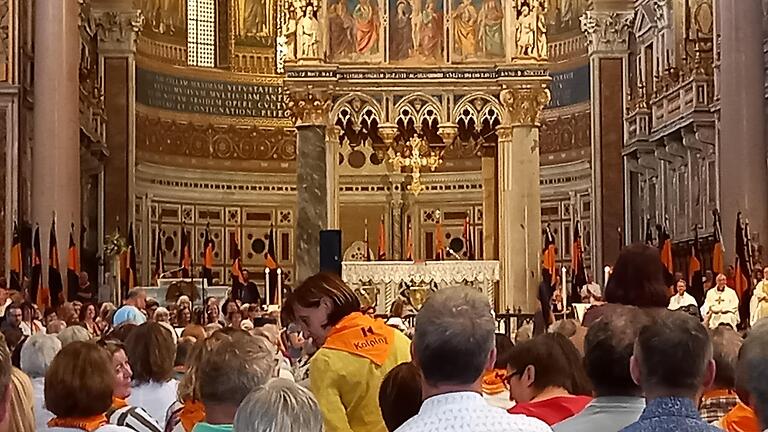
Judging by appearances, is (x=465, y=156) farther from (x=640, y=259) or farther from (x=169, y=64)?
(x=640, y=259)

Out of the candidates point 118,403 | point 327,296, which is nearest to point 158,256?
point 118,403

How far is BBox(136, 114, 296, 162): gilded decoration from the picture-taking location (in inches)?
1368

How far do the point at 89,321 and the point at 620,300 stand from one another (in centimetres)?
1082

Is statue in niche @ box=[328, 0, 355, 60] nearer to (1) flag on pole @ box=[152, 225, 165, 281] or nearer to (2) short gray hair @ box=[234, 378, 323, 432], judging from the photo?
(1) flag on pole @ box=[152, 225, 165, 281]

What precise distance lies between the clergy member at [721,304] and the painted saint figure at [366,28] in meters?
10.5

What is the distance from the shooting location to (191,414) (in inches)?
250

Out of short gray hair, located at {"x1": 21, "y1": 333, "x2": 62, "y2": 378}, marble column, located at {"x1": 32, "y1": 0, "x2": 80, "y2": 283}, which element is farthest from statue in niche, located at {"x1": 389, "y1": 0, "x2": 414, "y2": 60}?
short gray hair, located at {"x1": 21, "y1": 333, "x2": 62, "y2": 378}

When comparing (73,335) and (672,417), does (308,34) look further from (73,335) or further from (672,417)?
(672,417)

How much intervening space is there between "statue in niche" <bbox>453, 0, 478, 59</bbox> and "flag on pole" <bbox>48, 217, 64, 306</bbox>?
9578mm

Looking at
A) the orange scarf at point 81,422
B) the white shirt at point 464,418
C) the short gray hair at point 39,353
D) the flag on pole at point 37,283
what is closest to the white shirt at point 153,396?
the short gray hair at point 39,353

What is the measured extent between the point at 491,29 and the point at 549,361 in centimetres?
2353

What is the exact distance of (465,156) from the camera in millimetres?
35531

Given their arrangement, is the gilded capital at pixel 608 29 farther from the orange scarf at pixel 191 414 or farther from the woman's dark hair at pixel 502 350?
the orange scarf at pixel 191 414

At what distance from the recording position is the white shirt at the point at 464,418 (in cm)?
407
